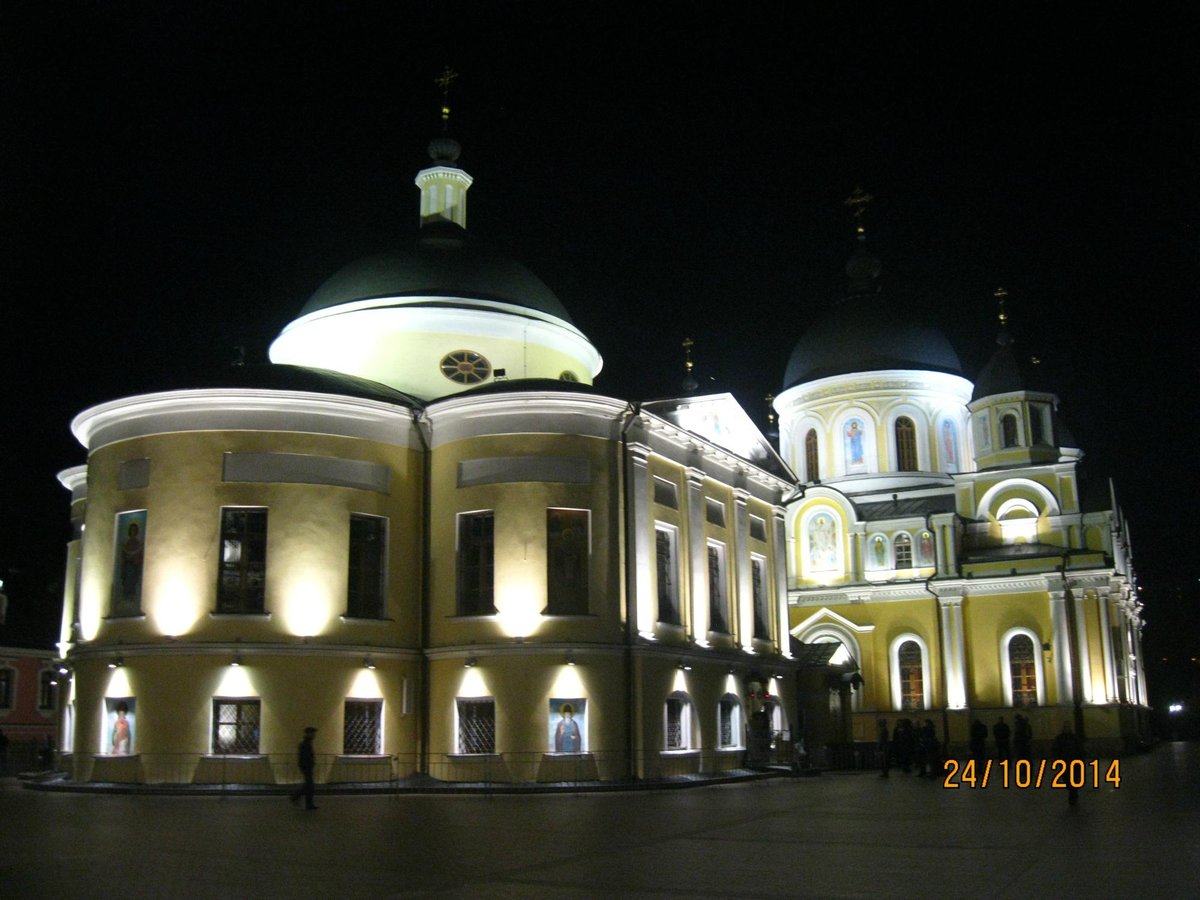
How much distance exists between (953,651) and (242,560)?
33587 millimetres

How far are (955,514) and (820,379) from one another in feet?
33.5

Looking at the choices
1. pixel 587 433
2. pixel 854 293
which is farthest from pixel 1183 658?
pixel 587 433

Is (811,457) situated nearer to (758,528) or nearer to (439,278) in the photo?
(758,528)

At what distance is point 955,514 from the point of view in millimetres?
53938

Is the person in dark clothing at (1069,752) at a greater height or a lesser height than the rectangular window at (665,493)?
lesser

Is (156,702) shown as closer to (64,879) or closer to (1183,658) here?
(64,879)

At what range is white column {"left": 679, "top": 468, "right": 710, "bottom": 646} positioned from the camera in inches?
1350

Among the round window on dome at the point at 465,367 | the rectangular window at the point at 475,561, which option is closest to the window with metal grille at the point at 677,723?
the rectangular window at the point at 475,561

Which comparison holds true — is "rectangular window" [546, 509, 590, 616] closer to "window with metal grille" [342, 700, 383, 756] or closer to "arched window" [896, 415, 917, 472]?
"window with metal grille" [342, 700, 383, 756]

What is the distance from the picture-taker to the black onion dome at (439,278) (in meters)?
37.1

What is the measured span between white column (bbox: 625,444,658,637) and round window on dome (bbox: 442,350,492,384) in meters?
6.71

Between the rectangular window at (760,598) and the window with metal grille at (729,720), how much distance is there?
353 centimetres

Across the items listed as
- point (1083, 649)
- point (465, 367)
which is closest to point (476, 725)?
point (465, 367)
